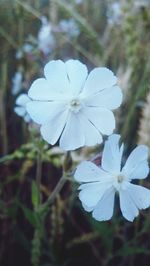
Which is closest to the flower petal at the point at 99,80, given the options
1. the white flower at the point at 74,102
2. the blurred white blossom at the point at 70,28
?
the white flower at the point at 74,102

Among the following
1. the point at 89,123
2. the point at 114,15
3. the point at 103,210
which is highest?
the point at 114,15

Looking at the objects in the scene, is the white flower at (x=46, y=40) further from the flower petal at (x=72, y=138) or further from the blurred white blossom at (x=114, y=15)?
the flower petal at (x=72, y=138)

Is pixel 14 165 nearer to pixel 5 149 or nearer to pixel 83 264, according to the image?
pixel 5 149

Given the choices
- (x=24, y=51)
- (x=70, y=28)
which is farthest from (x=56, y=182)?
(x=70, y=28)

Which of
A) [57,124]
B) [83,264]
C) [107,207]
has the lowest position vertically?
[83,264]

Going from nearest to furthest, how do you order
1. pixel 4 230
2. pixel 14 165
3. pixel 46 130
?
1. pixel 46 130
2. pixel 4 230
3. pixel 14 165

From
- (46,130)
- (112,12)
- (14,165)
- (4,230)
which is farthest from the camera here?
(112,12)

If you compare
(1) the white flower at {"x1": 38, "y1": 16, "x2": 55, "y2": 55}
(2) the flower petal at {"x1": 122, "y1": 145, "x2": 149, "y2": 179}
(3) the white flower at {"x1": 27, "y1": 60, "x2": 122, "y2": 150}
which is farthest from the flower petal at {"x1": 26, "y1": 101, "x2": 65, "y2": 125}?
(1) the white flower at {"x1": 38, "y1": 16, "x2": 55, "y2": 55}

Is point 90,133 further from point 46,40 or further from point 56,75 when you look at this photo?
point 46,40

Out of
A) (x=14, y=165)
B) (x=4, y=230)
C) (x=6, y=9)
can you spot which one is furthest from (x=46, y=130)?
(x=6, y=9)
